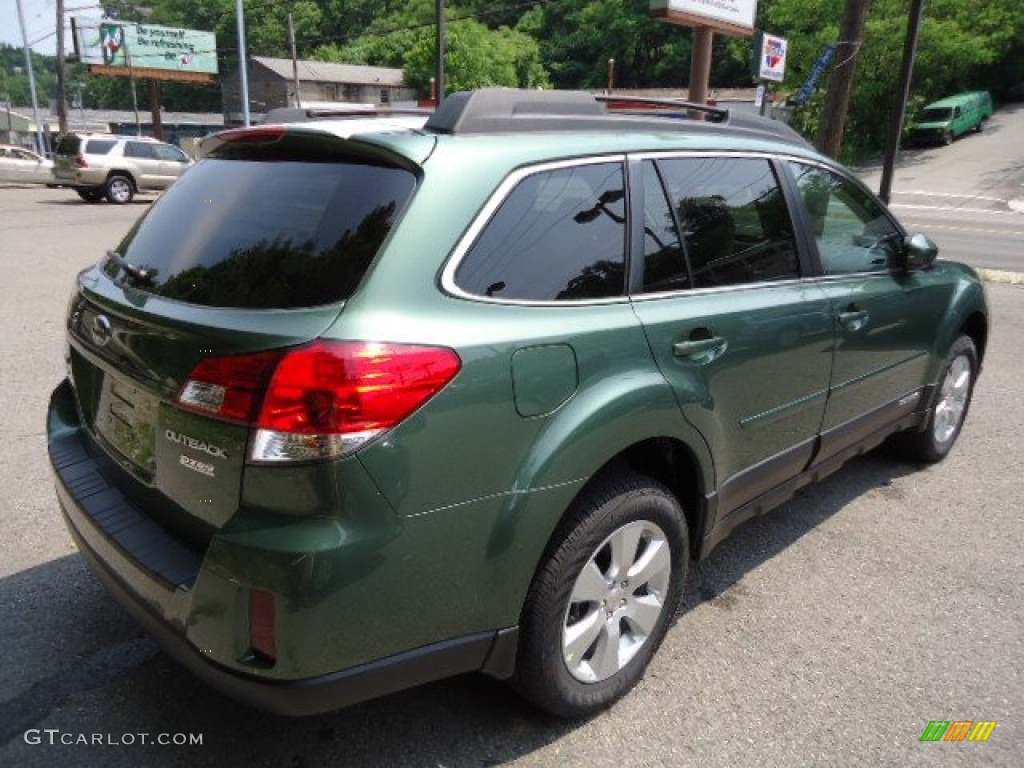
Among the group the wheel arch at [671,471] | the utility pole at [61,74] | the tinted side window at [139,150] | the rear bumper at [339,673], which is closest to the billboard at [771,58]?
the tinted side window at [139,150]

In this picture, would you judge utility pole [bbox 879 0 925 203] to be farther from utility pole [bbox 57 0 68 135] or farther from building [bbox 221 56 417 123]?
building [bbox 221 56 417 123]

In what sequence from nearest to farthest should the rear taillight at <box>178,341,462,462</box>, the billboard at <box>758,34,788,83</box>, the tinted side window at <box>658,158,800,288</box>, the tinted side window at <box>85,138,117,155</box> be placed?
the rear taillight at <box>178,341,462,462</box> < the tinted side window at <box>658,158,800,288</box> < the billboard at <box>758,34,788,83</box> < the tinted side window at <box>85,138,117,155</box>

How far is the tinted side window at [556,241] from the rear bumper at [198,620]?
3.01 feet

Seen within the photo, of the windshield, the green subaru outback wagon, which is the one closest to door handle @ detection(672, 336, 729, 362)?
the green subaru outback wagon

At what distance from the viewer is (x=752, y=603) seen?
3.12 m

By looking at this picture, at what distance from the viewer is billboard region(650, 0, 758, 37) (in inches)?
631

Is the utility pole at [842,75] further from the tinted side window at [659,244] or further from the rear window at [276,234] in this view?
the rear window at [276,234]

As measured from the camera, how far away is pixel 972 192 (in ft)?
88.2

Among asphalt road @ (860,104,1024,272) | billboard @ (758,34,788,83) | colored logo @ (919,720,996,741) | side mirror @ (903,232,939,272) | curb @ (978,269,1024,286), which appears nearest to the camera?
colored logo @ (919,720,996,741)

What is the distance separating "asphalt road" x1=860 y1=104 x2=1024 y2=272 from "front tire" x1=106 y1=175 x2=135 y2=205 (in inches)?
776

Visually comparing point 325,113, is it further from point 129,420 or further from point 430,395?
point 430,395

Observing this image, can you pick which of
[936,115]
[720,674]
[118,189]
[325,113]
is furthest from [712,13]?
[936,115]

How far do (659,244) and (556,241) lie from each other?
18.3 inches

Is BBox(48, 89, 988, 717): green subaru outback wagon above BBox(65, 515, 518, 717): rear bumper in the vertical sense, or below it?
above
